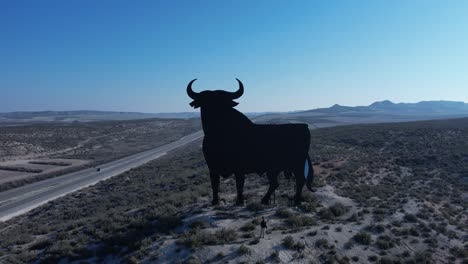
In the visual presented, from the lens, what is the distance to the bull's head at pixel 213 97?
43.4 ft

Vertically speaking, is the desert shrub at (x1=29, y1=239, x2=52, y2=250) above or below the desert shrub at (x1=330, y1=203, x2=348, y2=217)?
below

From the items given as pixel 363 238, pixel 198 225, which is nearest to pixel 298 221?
pixel 363 238

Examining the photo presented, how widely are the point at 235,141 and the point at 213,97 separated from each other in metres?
1.78

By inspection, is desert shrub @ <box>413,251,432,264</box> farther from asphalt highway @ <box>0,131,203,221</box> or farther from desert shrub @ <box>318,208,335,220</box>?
asphalt highway @ <box>0,131,203,221</box>

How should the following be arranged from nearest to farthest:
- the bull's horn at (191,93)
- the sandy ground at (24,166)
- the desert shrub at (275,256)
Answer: the desert shrub at (275,256) < the bull's horn at (191,93) < the sandy ground at (24,166)

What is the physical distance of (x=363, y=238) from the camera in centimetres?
1216

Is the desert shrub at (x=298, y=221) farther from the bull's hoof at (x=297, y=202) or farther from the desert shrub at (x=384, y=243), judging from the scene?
the desert shrub at (x=384, y=243)

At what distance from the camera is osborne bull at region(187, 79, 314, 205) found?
13.1 metres

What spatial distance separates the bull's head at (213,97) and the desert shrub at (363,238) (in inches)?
248

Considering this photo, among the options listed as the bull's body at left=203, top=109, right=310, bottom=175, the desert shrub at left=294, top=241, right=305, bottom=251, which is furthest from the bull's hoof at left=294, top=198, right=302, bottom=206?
the desert shrub at left=294, top=241, right=305, bottom=251

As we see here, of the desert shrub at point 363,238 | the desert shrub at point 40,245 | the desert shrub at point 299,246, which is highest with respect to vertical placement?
the desert shrub at point 299,246

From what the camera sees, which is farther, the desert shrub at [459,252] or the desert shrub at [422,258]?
the desert shrub at [459,252]

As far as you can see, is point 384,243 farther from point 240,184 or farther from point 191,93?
point 191,93

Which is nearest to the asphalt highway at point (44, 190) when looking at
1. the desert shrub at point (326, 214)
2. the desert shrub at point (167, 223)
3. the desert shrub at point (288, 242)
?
the desert shrub at point (167, 223)
